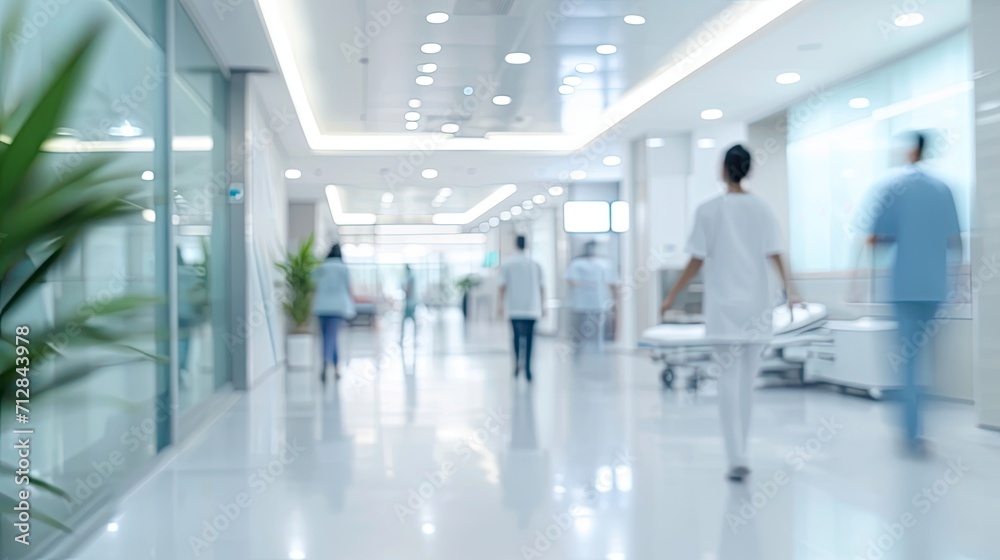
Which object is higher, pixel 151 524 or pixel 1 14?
pixel 1 14

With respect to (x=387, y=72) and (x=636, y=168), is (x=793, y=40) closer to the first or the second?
(x=387, y=72)

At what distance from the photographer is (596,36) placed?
307 inches

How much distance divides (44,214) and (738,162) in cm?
368

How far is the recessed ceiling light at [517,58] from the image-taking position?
8.38 metres

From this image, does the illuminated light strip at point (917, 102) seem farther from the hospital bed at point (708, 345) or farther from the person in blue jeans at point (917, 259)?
the person in blue jeans at point (917, 259)

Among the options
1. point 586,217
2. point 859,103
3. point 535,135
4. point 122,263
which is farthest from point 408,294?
point 122,263

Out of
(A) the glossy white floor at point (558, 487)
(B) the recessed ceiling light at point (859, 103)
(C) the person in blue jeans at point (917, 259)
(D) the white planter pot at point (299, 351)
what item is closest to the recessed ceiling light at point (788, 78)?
(B) the recessed ceiling light at point (859, 103)

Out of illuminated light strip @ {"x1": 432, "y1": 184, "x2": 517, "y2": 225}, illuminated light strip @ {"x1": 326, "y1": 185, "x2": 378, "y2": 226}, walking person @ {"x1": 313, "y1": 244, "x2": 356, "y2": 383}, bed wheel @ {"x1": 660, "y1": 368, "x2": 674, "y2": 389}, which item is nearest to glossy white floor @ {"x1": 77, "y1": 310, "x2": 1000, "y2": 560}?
bed wheel @ {"x1": 660, "y1": 368, "x2": 674, "y2": 389}

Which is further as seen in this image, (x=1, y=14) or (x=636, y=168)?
(x=636, y=168)

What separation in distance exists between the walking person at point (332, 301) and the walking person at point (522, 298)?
1721 mm

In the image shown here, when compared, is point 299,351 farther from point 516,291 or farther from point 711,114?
point 711,114

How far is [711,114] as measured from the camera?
1098 centimetres

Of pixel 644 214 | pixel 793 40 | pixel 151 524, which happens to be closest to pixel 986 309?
pixel 793 40

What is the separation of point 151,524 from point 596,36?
18.6 ft
